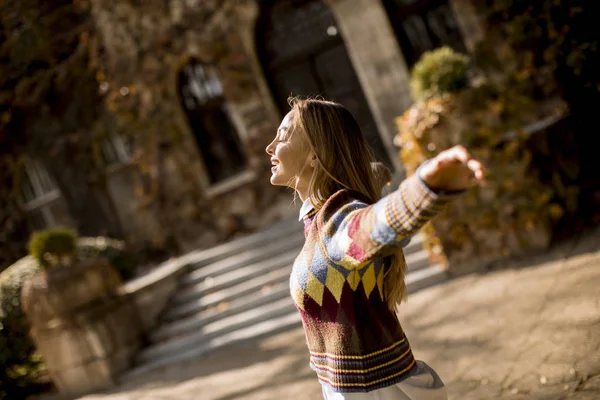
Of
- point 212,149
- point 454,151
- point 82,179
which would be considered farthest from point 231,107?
point 454,151

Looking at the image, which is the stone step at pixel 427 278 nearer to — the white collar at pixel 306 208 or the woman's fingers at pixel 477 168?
the white collar at pixel 306 208

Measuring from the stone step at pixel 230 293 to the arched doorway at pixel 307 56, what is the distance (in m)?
2.94

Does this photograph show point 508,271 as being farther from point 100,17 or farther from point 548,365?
point 100,17

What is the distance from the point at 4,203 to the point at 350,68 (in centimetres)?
857

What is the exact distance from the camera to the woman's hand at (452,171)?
1009 mm

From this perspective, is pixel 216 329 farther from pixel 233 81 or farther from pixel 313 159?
pixel 313 159

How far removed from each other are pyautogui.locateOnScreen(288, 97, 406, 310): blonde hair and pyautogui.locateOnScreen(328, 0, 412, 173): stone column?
692cm

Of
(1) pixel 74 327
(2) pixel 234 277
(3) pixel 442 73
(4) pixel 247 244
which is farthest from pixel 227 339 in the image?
(3) pixel 442 73

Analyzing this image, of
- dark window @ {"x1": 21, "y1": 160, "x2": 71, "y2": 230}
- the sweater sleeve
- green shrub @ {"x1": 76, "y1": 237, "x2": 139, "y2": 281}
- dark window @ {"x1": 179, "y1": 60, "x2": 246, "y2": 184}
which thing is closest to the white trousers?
the sweater sleeve

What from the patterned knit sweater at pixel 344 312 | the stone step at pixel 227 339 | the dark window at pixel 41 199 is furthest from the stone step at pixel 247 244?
the patterned knit sweater at pixel 344 312

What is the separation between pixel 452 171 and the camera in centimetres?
104

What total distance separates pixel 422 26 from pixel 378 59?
830 millimetres

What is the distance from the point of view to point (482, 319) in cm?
418

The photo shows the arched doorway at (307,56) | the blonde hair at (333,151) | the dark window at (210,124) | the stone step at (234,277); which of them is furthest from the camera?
the dark window at (210,124)
